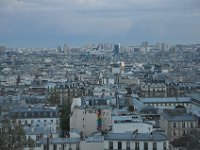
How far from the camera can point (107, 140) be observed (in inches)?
1141

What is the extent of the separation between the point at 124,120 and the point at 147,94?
36186 mm

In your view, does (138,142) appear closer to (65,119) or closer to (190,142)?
(190,142)

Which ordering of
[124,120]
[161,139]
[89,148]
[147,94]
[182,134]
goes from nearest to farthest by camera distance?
[161,139]
[89,148]
[124,120]
[182,134]
[147,94]

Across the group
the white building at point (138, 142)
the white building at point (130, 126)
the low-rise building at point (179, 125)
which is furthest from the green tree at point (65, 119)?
the white building at point (138, 142)

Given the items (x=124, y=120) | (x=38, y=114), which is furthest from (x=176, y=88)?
(x=124, y=120)

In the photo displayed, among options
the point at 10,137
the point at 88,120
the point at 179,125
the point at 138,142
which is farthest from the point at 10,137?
the point at 179,125

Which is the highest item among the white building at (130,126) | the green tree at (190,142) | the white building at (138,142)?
the white building at (130,126)

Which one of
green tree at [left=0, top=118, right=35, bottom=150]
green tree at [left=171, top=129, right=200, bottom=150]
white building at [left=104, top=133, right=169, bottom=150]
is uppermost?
green tree at [left=0, top=118, right=35, bottom=150]

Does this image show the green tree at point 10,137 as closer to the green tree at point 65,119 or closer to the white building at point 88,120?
the white building at point 88,120

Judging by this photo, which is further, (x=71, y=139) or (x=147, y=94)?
(x=147, y=94)

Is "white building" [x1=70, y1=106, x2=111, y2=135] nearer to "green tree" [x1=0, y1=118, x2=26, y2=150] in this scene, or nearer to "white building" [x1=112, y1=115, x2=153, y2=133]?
"white building" [x1=112, y1=115, x2=153, y2=133]

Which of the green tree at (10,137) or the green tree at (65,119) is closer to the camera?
the green tree at (10,137)

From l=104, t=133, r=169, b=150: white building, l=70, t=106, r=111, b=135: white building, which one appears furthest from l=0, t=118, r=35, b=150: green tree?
l=70, t=106, r=111, b=135: white building

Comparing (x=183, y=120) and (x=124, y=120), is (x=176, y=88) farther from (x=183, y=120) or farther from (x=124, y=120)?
(x=124, y=120)
